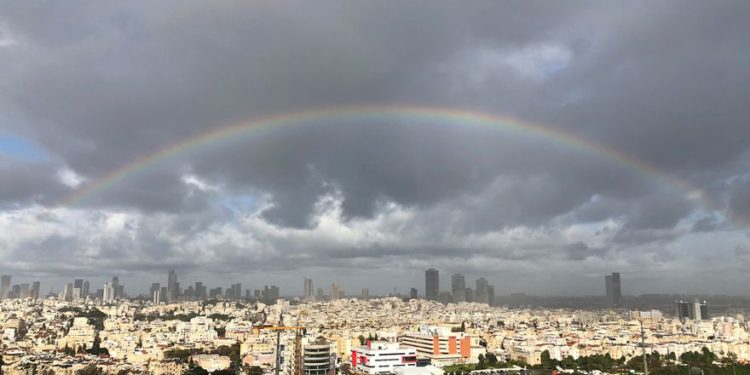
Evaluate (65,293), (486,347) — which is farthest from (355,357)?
(65,293)

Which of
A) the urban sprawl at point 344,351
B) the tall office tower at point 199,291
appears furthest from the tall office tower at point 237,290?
the urban sprawl at point 344,351

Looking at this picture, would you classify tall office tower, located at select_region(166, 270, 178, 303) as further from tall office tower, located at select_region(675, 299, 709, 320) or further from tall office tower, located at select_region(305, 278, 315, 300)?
tall office tower, located at select_region(675, 299, 709, 320)

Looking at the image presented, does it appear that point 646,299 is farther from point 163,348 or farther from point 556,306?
point 163,348

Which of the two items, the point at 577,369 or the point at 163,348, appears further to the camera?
the point at 163,348

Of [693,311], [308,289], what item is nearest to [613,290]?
[693,311]

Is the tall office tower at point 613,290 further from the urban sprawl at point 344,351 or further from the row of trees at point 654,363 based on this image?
the row of trees at point 654,363

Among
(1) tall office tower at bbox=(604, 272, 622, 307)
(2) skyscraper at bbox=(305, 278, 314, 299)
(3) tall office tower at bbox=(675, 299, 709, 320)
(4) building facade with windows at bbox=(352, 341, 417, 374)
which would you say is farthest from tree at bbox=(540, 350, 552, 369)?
(2) skyscraper at bbox=(305, 278, 314, 299)

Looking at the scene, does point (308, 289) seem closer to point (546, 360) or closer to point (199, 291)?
point (199, 291)
